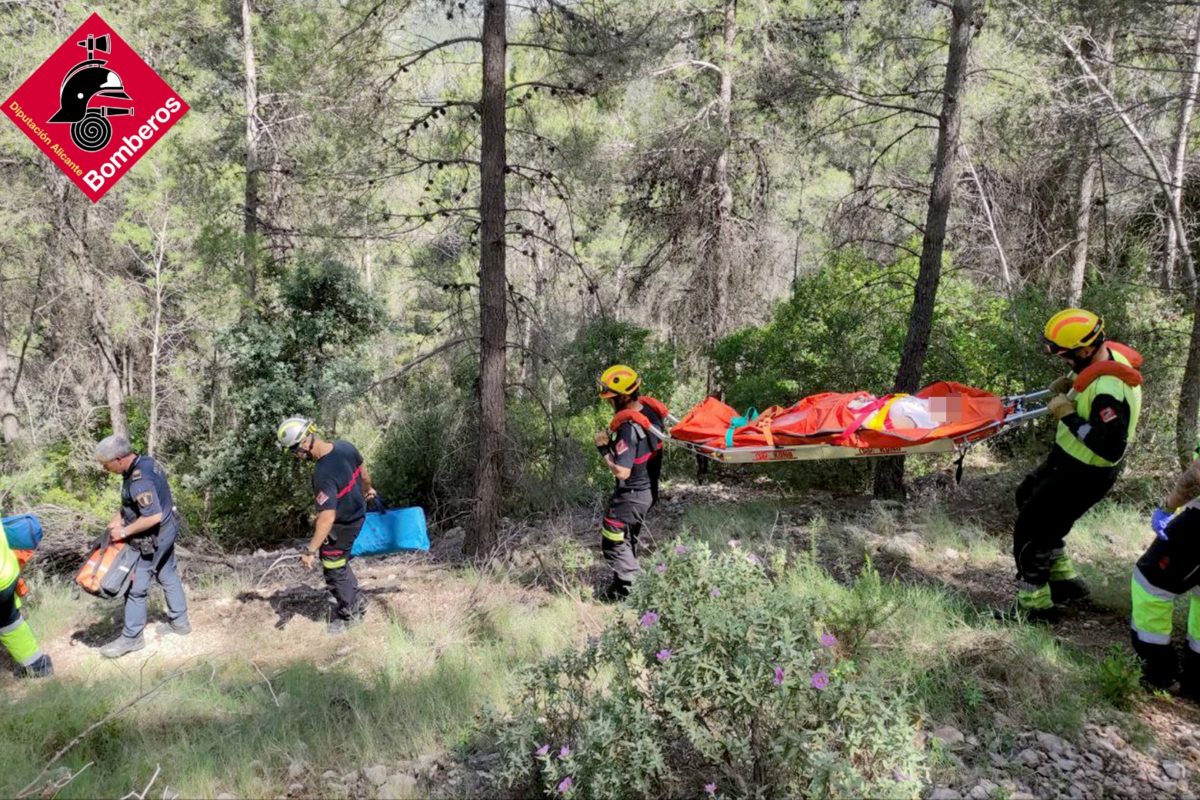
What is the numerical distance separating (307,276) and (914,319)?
9.56 m

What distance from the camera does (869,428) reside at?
558 cm

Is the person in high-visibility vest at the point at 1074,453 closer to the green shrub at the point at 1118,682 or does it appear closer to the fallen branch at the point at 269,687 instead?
the green shrub at the point at 1118,682

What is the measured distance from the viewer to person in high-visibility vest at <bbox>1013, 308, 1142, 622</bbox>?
4383 mm

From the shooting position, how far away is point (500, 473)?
7098 millimetres

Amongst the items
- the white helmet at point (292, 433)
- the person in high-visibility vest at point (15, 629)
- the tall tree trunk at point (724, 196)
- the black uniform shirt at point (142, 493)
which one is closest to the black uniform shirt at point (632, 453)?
the white helmet at point (292, 433)

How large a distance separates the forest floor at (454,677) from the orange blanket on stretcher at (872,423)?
1.06 meters

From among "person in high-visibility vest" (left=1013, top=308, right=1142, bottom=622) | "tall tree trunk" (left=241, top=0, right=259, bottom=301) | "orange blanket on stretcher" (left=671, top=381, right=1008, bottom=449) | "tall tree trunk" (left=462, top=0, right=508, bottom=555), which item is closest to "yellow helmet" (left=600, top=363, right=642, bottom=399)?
"orange blanket on stretcher" (left=671, top=381, right=1008, bottom=449)

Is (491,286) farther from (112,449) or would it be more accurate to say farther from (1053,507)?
(1053,507)

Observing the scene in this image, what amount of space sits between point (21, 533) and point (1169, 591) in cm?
748

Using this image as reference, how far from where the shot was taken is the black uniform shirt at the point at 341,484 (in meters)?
5.56

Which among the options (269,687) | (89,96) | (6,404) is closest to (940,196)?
(269,687)

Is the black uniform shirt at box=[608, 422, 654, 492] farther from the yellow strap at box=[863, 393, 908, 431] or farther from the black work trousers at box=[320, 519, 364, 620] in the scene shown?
the black work trousers at box=[320, 519, 364, 620]

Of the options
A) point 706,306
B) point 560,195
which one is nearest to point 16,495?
point 560,195

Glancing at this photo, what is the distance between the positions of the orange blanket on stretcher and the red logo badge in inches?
426
